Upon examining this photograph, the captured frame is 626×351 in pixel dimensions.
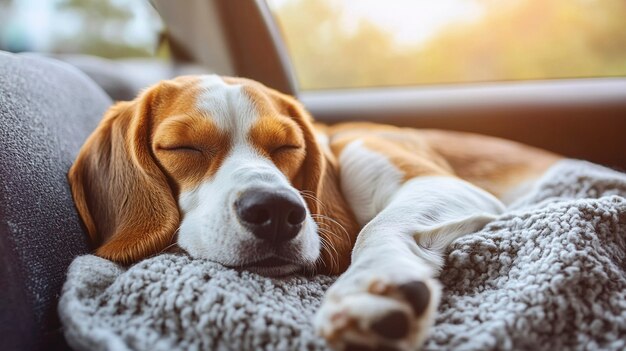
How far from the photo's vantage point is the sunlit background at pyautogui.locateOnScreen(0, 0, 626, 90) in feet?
10.8

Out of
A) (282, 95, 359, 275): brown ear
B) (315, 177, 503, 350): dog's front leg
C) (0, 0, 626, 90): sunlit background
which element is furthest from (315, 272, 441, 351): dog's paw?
(0, 0, 626, 90): sunlit background

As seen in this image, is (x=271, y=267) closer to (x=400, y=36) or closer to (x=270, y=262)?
(x=270, y=262)

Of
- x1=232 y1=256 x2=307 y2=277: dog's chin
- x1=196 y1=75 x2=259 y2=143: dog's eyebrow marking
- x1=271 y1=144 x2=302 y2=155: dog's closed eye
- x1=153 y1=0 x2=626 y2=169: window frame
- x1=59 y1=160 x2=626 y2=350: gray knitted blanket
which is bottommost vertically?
x1=153 y1=0 x2=626 y2=169: window frame

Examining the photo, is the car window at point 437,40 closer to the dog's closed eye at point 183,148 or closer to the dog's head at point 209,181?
the dog's head at point 209,181

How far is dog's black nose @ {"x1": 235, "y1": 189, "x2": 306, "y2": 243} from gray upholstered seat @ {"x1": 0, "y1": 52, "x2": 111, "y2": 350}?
0.42 m

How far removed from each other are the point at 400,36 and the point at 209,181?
247cm

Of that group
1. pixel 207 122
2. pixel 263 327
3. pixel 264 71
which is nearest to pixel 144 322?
pixel 263 327

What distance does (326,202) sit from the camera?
61.8 inches

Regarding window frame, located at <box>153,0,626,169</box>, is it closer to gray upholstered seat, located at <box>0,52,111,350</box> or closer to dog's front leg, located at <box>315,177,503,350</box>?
gray upholstered seat, located at <box>0,52,111,350</box>

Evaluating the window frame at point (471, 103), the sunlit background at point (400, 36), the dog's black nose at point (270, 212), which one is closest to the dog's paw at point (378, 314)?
the dog's black nose at point (270, 212)

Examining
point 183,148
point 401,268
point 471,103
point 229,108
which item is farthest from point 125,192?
point 471,103

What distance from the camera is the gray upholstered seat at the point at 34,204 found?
3.39 ft

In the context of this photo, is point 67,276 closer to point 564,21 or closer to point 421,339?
point 421,339

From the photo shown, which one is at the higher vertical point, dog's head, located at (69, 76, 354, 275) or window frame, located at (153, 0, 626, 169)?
dog's head, located at (69, 76, 354, 275)
